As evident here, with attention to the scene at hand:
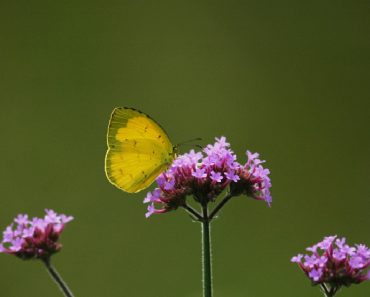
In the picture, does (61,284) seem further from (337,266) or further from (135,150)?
(337,266)

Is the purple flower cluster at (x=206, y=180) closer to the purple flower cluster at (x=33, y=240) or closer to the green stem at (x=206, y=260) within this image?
the green stem at (x=206, y=260)

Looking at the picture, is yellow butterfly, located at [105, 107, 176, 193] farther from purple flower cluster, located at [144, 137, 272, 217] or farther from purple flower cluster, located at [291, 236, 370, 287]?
purple flower cluster, located at [291, 236, 370, 287]

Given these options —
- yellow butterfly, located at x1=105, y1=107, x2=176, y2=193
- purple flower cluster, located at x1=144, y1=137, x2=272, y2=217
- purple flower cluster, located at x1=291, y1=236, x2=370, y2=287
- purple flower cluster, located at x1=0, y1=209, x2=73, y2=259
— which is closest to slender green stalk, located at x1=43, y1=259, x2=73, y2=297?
purple flower cluster, located at x1=0, y1=209, x2=73, y2=259

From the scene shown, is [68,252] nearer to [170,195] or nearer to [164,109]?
[164,109]

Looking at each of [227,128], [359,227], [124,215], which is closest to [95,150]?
[124,215]

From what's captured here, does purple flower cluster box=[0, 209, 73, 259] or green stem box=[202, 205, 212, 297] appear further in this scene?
purple flower cluster box=[0, 209, 73, 259]

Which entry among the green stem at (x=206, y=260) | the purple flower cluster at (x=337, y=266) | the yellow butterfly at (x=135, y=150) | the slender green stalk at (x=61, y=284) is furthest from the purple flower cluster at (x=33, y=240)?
the purple flower cluster at (x=337, y=266)
